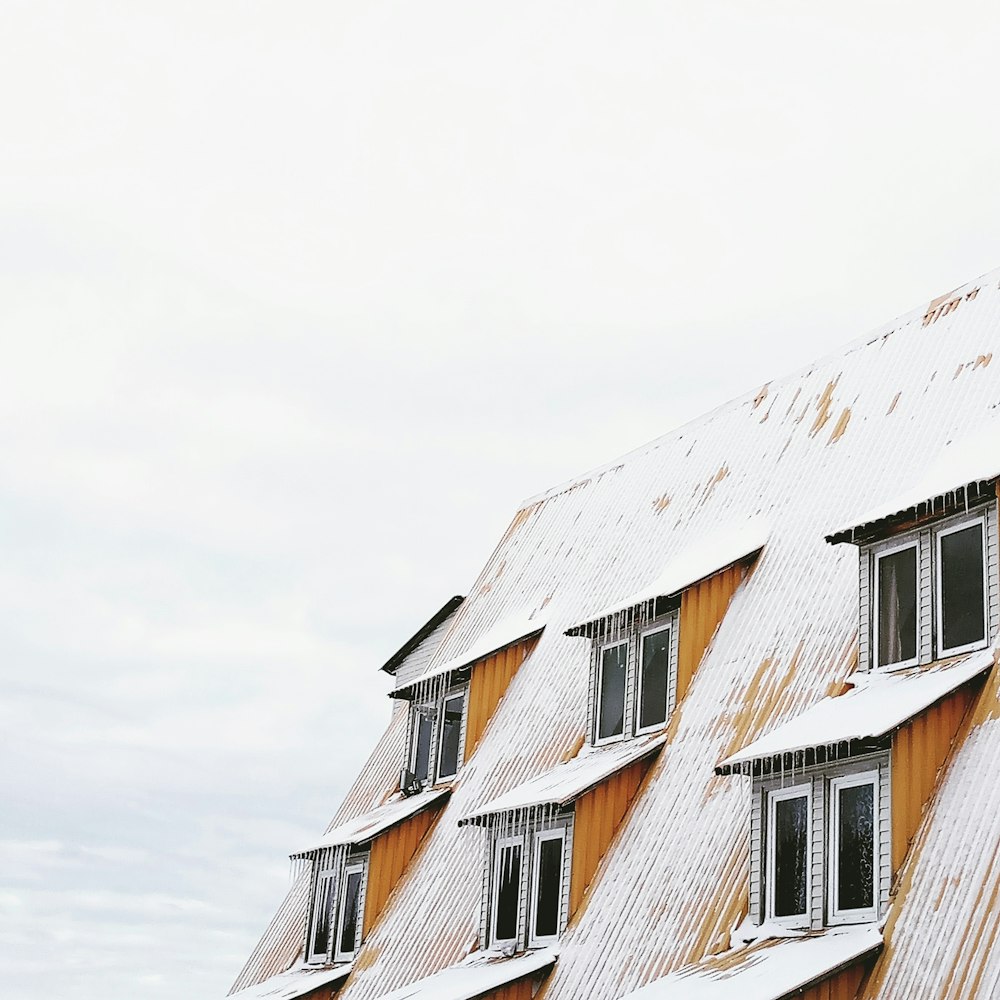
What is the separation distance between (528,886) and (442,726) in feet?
21.5

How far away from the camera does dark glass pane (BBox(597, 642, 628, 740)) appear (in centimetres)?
2238

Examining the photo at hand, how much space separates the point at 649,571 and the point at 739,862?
7.43m

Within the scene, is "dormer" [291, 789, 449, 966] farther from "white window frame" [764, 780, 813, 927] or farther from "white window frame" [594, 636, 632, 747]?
"white window frame" [764, 780, 813, 927]

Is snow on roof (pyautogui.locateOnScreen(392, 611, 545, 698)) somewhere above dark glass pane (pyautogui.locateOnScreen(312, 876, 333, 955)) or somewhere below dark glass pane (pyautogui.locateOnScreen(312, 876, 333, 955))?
above

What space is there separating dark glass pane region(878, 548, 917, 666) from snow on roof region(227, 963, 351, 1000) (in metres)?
11.4

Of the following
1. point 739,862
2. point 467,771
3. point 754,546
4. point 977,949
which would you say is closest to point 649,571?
point 754,546

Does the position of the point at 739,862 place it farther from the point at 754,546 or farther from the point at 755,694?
the point at 754,546

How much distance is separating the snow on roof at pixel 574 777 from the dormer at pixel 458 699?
149 inches

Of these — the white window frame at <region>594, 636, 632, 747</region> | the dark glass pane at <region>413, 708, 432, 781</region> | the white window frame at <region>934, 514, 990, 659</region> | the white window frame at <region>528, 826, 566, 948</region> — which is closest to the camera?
the white window frame at <region>934, 514, 990, 659</region>

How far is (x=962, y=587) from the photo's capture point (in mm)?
16859

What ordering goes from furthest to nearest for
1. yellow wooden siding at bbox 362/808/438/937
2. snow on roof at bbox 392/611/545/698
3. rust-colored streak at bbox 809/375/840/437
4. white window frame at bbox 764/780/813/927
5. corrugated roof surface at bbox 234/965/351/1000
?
snow on roof at bbox 392/611/545/698
yellow wooden siding at bbox 362/808/438/937
corrugated roof surface at bbox 234/965/351/1000
rust-colored streak at bbox 809/375/840/437
white window frame at bbox 764/780/813/927

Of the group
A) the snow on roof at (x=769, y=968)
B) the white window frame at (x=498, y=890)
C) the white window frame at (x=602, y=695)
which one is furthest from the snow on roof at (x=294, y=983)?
the snow on roof at (x=769, y=968)

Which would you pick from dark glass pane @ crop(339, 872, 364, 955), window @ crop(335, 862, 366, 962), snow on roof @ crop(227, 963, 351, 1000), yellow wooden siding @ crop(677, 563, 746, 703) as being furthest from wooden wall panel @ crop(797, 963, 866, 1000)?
dark glass pane @ crop(339, 872, 364, 955)

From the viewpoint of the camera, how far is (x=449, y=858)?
24.5 meters
